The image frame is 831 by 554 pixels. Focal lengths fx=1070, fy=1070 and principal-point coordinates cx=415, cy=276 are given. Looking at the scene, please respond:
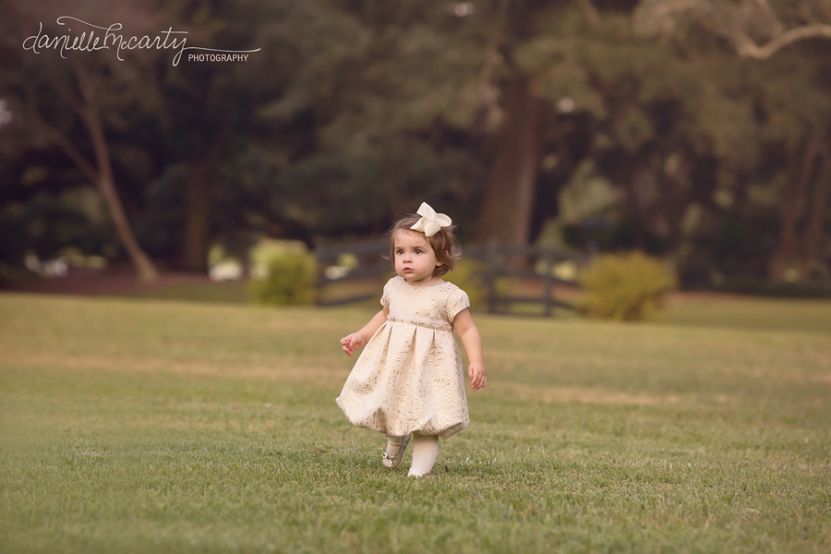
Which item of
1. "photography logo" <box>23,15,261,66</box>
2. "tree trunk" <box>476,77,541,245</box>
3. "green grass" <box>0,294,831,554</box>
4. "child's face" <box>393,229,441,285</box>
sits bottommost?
"green grass" <box>0,294,831,554</box>

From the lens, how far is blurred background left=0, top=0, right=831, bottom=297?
75.6ft

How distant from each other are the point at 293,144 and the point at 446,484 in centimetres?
2789

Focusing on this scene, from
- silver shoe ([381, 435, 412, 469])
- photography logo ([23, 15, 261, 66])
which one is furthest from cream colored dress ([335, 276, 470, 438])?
photography logo ([23, 15, 261, 66])

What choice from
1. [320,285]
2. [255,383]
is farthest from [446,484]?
[320,285]

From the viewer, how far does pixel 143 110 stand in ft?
95.9

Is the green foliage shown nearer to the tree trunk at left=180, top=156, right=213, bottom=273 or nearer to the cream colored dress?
the tree trunk at left=180, top=156, right=213, bottom=273

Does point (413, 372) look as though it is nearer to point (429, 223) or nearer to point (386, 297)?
point (386, 297)

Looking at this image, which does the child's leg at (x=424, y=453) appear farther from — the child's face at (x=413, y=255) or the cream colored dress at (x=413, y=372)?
the child's face at (x=413, y=255)

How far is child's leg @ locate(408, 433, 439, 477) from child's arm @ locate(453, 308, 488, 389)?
0.34 meters

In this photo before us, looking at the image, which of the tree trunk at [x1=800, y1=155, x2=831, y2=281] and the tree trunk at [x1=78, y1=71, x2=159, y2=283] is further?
the tree trunk at [x1=800, y1=155, x2=831, y2=281]

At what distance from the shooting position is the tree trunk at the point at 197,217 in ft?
102

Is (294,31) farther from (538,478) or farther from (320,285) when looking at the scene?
(538,478)

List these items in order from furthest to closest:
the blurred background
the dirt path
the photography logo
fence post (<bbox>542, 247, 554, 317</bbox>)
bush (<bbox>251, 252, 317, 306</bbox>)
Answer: the dirt path
the blurred background
the photography logo
fence post (<bbox>542, 247, 554, 317</bbox>)
bush (<bbox>251, 252, 317, 306</bbox>)

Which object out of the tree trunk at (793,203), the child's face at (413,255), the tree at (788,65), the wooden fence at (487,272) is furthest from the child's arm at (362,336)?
the tree trunk at (793,203)
